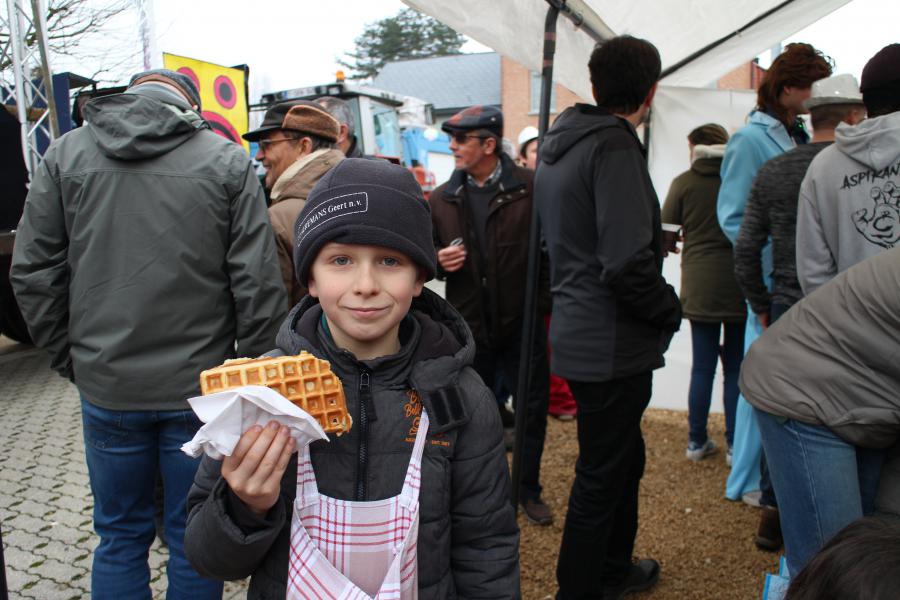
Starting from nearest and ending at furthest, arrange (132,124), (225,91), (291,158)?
(132,124) < (291,158) < (225,91)

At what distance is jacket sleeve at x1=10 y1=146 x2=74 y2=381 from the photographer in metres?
2.32

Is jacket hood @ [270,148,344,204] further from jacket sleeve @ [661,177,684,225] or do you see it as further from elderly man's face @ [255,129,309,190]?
jacket sleeve @ [661,177,684,225]

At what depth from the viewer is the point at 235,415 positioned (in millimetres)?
1094

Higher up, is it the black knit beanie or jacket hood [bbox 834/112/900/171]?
jacket hood [bbox 834/112/900/171]

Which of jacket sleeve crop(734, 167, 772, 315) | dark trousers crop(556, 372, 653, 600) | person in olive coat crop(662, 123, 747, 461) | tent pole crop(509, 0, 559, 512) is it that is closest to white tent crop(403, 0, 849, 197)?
tent pole crop(509, 0, 559, 512)

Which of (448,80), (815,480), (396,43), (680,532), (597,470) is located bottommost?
(680,532)

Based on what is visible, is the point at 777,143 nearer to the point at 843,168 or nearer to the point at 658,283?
the point at 843,168

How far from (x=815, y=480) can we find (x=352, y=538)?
1362 mm

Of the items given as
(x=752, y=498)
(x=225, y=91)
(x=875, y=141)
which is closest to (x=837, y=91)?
(x=875, y=141)

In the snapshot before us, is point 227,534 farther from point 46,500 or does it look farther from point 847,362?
point 46,500

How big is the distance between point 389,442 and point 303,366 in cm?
28

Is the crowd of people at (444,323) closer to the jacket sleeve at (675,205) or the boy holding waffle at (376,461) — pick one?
the boy holding waffle at (376,461)

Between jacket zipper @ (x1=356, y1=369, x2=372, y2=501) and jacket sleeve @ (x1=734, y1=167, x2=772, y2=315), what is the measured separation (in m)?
2.35

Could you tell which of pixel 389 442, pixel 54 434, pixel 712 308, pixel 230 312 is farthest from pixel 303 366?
pixel 54 434
